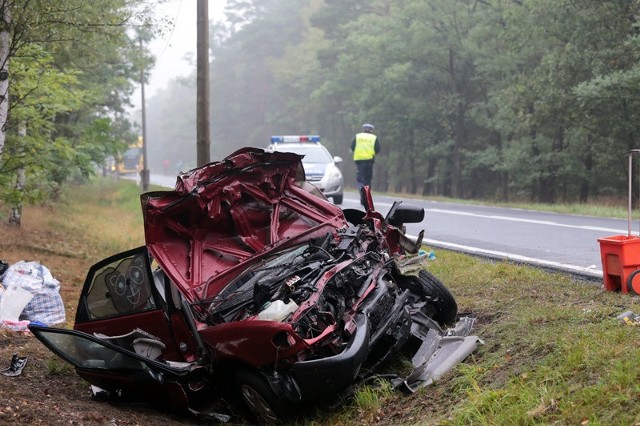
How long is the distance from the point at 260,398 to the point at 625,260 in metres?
3.50

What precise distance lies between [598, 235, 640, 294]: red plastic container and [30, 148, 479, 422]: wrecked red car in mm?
1427

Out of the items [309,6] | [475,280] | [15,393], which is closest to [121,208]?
[475,280]

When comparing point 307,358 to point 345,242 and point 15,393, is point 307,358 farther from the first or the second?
point 15,393

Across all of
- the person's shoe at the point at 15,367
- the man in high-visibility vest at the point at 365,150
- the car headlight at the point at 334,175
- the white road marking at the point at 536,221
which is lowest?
the person's shoe at the point at 15,367

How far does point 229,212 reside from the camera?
22.8 feet

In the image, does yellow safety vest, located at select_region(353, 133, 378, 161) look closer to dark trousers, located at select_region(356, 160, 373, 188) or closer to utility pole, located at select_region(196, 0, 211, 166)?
dark trousers, located at select_region(356, 160, 373, 188)

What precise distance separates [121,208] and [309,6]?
41551 millimetres

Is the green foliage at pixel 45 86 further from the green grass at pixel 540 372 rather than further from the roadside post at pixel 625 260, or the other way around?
the roadside post at pixel 625 260

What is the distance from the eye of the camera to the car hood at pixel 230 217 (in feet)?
21.1

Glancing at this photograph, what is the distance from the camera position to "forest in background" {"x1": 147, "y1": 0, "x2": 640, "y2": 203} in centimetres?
2508

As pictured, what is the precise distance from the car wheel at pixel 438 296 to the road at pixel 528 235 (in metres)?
2.07

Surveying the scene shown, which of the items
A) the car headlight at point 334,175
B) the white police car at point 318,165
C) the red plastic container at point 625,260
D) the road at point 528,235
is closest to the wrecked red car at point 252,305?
the red plastic container at point 625,260

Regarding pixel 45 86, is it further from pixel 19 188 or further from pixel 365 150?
pixel 365 150

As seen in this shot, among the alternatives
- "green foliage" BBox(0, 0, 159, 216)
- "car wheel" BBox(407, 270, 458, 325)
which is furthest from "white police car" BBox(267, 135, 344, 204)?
"car wheel" BBox(407, 270, 458, 325)
